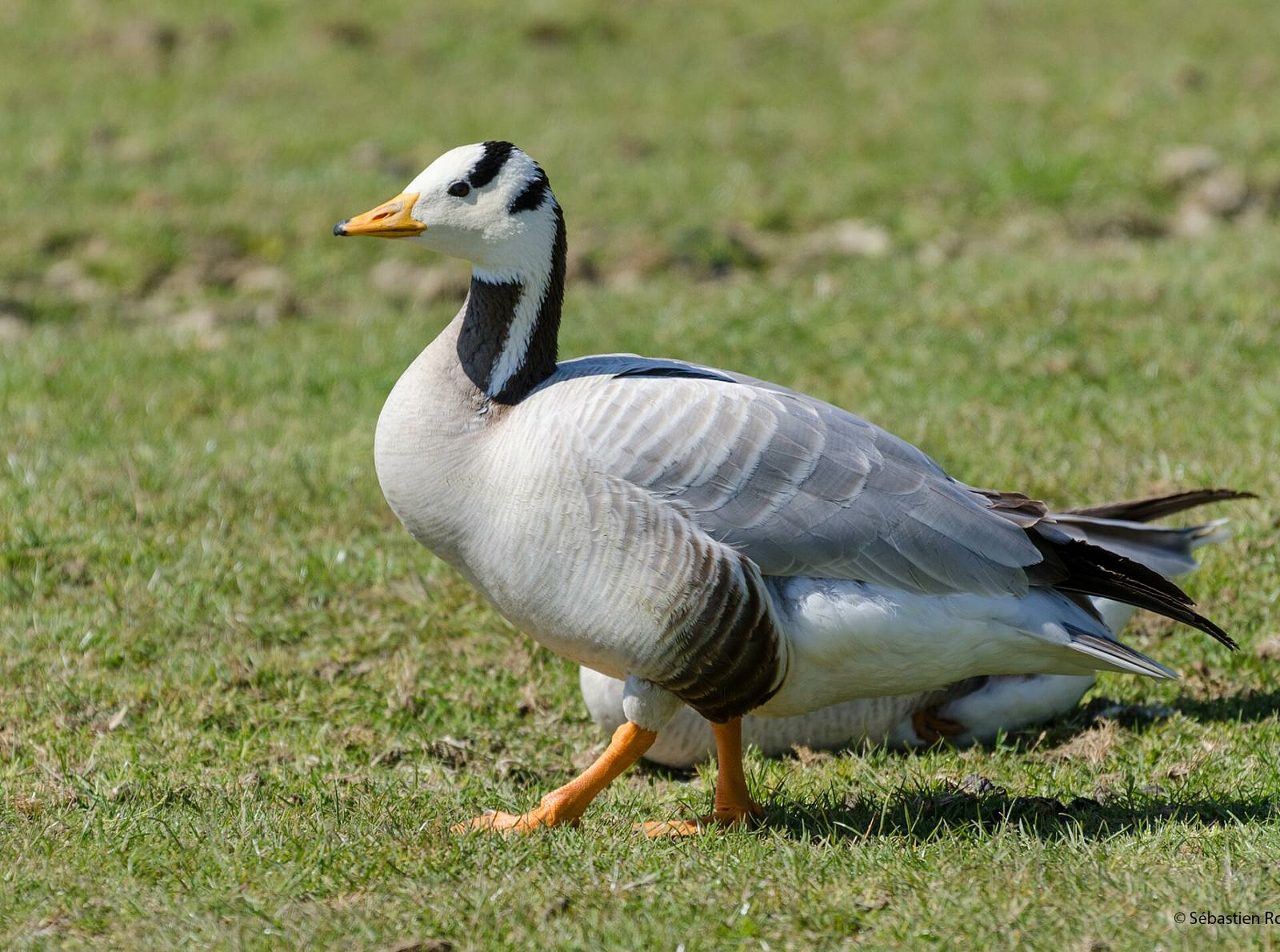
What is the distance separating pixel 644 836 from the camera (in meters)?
4.18

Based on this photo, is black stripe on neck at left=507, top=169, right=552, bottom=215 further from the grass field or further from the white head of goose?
the grass field

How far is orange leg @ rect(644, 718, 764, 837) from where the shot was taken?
14.3 feet

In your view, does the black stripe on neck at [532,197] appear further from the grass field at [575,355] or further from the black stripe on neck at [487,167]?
the grass field at [575,355]

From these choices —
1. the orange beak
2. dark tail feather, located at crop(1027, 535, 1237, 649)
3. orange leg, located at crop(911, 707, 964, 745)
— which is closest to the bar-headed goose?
orange leg, located at crop(911, 707, 964, 745)

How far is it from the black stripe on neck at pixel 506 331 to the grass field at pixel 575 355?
130cm

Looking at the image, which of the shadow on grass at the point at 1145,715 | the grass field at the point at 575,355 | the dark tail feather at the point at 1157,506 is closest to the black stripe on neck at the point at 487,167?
the grass field at the point at 575,355

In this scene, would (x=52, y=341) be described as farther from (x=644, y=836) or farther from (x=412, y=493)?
(x=644, y=836)

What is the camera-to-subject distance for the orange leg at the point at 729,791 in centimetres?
436

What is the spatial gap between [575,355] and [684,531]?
13.9 feet

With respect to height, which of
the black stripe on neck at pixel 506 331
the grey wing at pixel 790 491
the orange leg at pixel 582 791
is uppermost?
the black stripe on neck at pixel 506 331

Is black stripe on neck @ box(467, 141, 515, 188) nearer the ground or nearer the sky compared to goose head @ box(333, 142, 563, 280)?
nearer the sky

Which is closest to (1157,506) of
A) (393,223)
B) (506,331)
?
(506,331)

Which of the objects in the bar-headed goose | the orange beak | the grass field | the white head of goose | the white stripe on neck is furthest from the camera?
the bar-headed goose

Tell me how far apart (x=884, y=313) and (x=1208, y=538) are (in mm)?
3621
